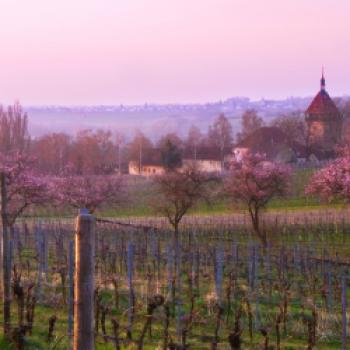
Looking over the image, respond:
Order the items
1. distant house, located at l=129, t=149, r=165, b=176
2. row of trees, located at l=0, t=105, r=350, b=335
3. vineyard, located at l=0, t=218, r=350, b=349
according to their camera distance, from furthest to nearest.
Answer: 1. distant house, located at l=129, t=149, r=165, b=176
2. row of trees, located at l=0, t=105, r=350, b=335
3. vineyard, located at l=0, t=218, r=350, b=349

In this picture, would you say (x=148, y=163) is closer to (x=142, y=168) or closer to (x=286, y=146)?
(x=142, y=168)

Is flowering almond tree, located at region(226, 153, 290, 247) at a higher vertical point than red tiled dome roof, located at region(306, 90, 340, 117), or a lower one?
lower

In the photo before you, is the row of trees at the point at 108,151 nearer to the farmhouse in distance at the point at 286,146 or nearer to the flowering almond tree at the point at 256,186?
the farmhouse in distance at the point at 286,146

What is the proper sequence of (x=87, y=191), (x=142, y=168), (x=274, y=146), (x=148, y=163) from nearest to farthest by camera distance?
(x=87, y=191), (x=274, y=146), (x=142, y=168), (x=148, y=163)

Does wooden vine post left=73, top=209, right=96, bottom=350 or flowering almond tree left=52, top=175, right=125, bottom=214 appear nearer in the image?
wooden vine post left=73, top=209, right=96, bottom=350

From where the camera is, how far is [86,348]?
168 inches

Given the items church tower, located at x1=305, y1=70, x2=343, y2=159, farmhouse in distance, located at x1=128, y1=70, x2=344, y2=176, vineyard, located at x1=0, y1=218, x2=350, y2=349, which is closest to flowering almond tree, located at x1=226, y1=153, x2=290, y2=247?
vineyard, located at x1=0, y1=218, x2=350, y2=349

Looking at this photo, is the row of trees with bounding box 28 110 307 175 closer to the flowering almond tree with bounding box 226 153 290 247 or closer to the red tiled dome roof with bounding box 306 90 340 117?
the red tiled dome roof with bounding box 306 90 340 117

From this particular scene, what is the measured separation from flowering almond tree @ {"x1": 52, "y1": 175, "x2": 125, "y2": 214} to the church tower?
A: 137 ft

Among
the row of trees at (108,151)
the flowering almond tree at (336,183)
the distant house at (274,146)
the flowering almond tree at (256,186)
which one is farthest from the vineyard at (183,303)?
the distant house at (274,146)

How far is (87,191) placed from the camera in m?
27.9

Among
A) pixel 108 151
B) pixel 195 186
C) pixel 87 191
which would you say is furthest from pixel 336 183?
pixel 108 151

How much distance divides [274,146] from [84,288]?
6032 cm

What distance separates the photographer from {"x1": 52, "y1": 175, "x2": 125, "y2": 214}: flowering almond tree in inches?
1066
